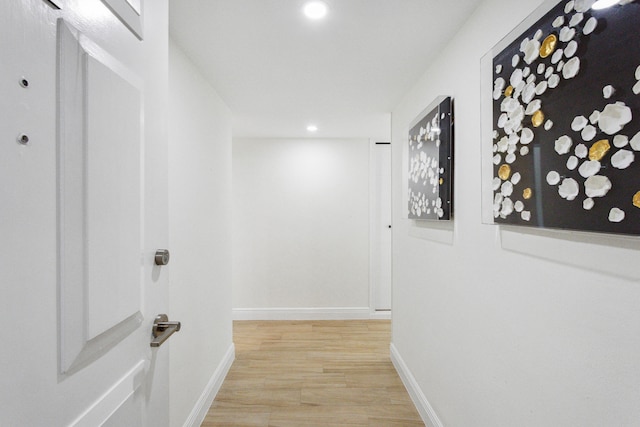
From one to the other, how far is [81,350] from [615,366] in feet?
4.02

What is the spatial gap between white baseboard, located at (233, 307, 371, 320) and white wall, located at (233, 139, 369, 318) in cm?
1

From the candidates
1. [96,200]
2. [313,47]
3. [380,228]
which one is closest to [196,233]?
[313,47]

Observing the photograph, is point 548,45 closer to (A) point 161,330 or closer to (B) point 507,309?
(B) point 507,309

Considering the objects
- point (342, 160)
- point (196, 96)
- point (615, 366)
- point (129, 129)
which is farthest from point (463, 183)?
point (342, 160)

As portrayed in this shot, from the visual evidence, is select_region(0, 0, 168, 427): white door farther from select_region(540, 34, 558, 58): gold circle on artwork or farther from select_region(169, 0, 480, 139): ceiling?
select_region(540, 34, 558, 58): gold circle on artwork

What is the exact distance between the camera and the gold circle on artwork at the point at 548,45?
938 mm

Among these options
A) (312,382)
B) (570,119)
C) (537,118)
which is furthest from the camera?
(312,382)

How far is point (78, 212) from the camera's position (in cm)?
64

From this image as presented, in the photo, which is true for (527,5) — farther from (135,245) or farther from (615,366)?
(135,245)

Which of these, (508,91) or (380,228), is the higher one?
(508,91)

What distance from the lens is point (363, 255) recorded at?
13.8ft

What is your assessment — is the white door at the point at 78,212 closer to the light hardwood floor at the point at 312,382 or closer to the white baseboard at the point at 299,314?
the light hardwood floor at the point at 312,382

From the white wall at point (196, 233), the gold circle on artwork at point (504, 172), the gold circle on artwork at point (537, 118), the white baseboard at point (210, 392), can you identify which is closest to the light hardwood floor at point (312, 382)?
the white baseboard at point (210, 392)

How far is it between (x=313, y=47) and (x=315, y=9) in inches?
13.7
